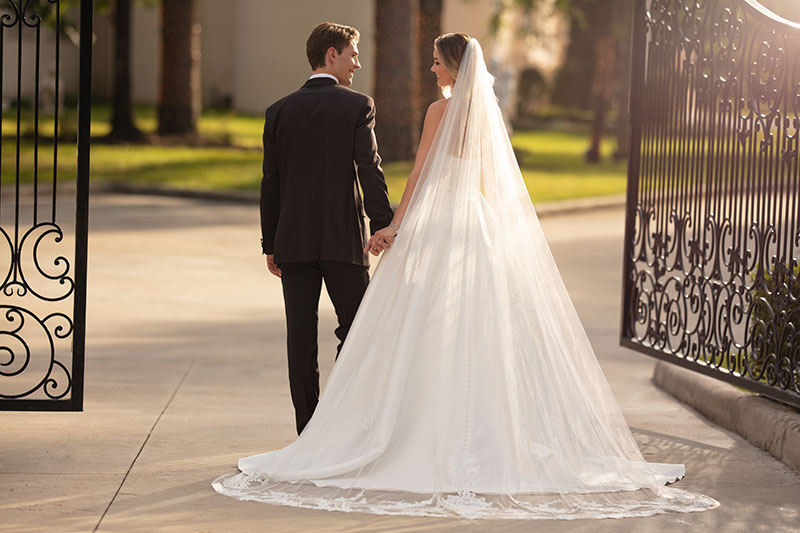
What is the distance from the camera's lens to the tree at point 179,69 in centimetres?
2348

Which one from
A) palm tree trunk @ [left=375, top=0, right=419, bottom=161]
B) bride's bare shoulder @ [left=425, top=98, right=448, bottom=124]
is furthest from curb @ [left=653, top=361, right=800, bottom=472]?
palm tree trunk @ [left=375, top=0, right=419, bottom=161]

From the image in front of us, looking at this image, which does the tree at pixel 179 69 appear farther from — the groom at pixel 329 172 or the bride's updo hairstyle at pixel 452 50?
→ the bride's updo hairstyle at pixel 452 50

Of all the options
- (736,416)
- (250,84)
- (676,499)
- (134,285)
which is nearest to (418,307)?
(676,499)

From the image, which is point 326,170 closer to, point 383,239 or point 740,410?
point 383,239

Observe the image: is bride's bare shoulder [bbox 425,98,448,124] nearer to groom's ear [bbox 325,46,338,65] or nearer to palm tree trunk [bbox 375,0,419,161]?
groom's ear [bbox 325,46,338,65]

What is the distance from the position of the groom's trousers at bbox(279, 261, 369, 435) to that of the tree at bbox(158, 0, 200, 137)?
60.9 feet

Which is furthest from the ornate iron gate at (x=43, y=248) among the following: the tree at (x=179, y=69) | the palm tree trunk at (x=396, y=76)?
the palm tree trunk at (x=396, y=76)

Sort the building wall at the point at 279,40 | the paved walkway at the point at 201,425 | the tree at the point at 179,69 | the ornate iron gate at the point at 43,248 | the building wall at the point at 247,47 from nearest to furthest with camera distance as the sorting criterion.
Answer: the paved walkway at the point at 201,425, the ornate iron gate at the point at 43,248, the tree at the point at 179,69, the building wall at the point at 279,40, the building wall at the point at 247,47

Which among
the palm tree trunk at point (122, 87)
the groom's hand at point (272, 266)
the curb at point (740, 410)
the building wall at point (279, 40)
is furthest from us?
the building wall at point (279, 40)

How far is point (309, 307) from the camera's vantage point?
5738 millimetres

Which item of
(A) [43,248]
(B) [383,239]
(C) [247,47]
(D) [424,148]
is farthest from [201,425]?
(C) [247,47]

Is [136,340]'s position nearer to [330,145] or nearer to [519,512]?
[330,145]

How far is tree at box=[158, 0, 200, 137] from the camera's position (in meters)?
23.5

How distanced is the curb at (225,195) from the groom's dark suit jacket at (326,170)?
473 inches
